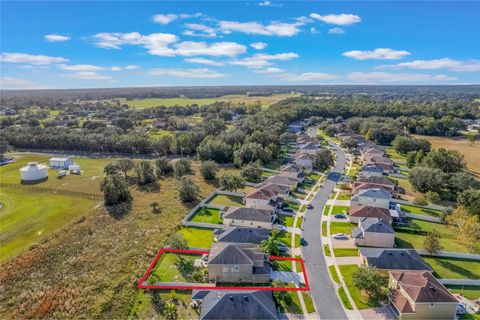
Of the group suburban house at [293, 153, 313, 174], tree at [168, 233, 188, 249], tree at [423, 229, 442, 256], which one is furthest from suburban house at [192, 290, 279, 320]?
suburban house at [293, 153, 313, 174]

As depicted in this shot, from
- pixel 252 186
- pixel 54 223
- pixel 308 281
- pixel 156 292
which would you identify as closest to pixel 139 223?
pixel 54 223

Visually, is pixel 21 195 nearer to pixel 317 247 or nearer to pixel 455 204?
pixel 317 247

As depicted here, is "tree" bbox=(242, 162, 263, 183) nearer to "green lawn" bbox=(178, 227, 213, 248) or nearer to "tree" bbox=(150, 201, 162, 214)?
"tree" bbox=(150, 201, 162, 214)

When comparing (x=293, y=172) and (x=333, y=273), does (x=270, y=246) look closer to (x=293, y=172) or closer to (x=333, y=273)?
(x=333, y=273)

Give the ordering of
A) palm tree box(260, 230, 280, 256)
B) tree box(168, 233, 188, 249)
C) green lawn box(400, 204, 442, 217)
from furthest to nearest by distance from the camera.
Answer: green lawn box(400, 204, 442, 217)
tree box(168, 233, 188, 249)
palm tree box(260, 230, 280, 256)

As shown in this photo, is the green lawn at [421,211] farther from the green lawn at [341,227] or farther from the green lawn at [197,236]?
the green lawn at [197,236]

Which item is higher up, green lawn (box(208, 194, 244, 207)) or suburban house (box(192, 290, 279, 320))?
suburban house (box(192, 290, 279, 320))

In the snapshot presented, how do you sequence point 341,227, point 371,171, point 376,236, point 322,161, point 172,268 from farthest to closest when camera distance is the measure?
1. point 322,161
2. point 371,171
3. point 341,227
4. point 376,236
5. point 172,268

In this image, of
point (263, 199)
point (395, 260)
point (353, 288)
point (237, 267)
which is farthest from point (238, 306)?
point (263, 199)

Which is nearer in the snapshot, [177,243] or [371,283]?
[371,283]
